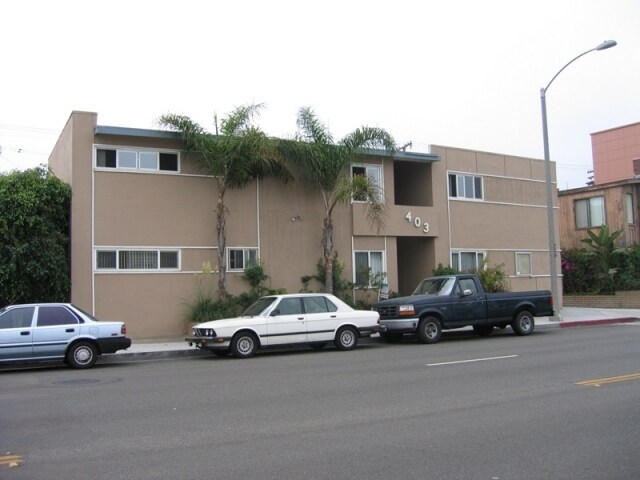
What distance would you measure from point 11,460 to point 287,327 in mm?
9919

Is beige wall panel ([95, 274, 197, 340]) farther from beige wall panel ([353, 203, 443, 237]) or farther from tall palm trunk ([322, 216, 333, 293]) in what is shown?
beige wall panel ([353, 203, 443, 237])

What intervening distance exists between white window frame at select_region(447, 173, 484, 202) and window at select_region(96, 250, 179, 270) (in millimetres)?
12010

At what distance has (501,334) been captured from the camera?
20891mm

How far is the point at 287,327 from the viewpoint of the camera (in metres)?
16.3

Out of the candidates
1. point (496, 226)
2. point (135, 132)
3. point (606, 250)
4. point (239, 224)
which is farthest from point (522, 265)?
point (135, 132)

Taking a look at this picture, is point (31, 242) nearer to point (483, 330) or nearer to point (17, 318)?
point (17, 318)

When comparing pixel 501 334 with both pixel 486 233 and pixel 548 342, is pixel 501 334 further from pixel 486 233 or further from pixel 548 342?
pixel 486 233

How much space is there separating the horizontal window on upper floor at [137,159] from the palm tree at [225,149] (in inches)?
30.9

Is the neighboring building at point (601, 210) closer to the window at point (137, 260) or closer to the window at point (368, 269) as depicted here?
the window at point (368, 269)

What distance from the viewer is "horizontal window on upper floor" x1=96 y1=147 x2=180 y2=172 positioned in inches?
786

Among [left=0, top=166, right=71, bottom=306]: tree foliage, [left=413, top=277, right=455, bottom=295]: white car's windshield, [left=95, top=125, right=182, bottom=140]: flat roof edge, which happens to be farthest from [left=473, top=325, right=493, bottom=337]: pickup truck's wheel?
[left=0, top=166, right=71, bottom=306]: tree foliage

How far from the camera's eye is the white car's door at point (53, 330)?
14227mm

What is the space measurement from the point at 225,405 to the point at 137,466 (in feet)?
10.3

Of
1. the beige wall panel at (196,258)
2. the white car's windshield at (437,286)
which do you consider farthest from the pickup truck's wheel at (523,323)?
the beige wall panel at (196,258)
